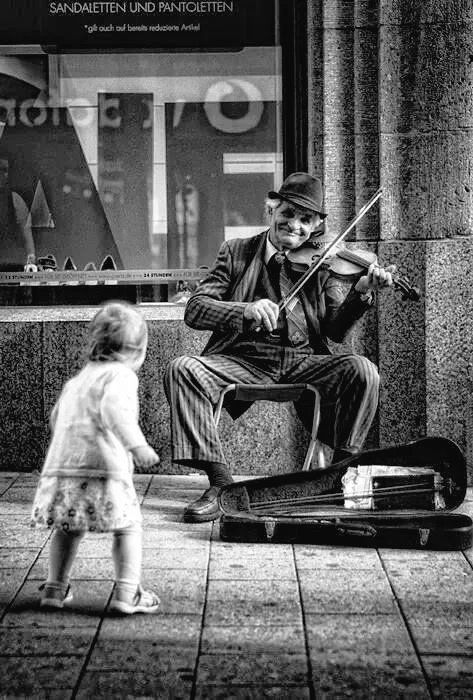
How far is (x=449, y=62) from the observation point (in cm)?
597

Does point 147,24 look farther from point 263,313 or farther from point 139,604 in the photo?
point 139,604

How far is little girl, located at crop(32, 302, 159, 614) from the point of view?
358cm

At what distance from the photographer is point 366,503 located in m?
4.82

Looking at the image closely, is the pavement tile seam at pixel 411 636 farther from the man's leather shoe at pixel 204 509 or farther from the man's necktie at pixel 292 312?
the man's necktie at pixel 292 312

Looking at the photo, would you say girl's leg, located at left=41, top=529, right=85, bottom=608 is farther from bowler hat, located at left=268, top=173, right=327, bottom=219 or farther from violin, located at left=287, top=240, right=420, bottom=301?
bowler hat, located at left=268, top=173, right=327, bottom=219

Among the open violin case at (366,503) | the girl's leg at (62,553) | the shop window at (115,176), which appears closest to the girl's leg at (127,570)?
the girl's leg at (62,553)

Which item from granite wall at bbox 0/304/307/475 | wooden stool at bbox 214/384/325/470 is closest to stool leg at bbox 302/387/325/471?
wooden stool at bbox 214/384/325/470

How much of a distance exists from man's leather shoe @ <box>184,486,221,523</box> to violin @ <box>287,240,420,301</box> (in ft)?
3.69

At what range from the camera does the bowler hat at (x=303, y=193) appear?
5.36 metres

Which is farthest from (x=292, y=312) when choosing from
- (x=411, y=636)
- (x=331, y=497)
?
(x=411, y=636)

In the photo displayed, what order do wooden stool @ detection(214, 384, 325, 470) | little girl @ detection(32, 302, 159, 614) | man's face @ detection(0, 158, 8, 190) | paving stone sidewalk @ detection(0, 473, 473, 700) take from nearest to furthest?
paving stone sidewalk @ detection(0, 473, 473, 700)
little girl @ detection(32, 302, 159, 614)
wooden stool @ detection(214, 384, 325, 470)
man's face @ detection(0, 158, 8, 190)

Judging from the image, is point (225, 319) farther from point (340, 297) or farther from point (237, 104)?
point (237, 104)

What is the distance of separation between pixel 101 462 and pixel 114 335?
40 centimetres

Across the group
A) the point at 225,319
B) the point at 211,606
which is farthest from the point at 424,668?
the point at 225,319
